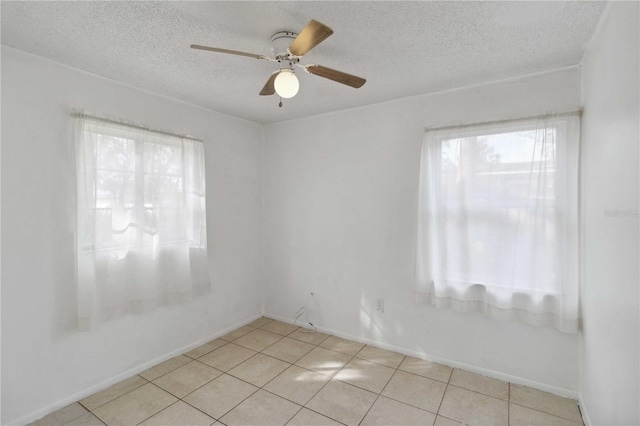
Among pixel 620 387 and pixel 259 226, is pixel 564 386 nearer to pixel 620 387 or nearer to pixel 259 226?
pixel 620 387

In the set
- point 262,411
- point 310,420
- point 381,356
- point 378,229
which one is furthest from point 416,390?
point 378,229

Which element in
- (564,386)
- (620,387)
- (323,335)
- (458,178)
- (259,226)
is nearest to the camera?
(620,387)

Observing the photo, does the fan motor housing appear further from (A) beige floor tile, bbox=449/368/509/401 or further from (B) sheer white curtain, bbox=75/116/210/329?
(A) beige floor tile, bbox=449/368/509/401

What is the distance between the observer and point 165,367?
2783 mm

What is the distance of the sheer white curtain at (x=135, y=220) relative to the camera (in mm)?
2301

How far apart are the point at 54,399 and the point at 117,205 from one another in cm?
149

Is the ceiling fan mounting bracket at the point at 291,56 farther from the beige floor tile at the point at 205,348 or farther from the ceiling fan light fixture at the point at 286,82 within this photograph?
the beige floor tile at the point at 205,348

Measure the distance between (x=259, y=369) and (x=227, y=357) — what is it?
0.43 meters

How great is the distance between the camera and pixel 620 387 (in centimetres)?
143

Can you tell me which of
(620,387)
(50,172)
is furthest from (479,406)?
(50,172)

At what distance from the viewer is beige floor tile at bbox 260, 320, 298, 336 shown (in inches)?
140

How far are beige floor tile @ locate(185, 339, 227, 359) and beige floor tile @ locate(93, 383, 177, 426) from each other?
22.2 inches

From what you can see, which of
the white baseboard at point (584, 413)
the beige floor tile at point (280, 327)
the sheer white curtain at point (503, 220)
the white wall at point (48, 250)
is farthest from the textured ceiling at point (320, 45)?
the beige floor tile at point (280, 327)

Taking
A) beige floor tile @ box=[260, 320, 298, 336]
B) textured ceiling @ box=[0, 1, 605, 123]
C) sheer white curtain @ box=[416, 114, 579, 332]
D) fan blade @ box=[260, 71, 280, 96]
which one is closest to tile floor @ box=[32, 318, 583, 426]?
beige floor tile @ box=[260, 320, 298, 336]
